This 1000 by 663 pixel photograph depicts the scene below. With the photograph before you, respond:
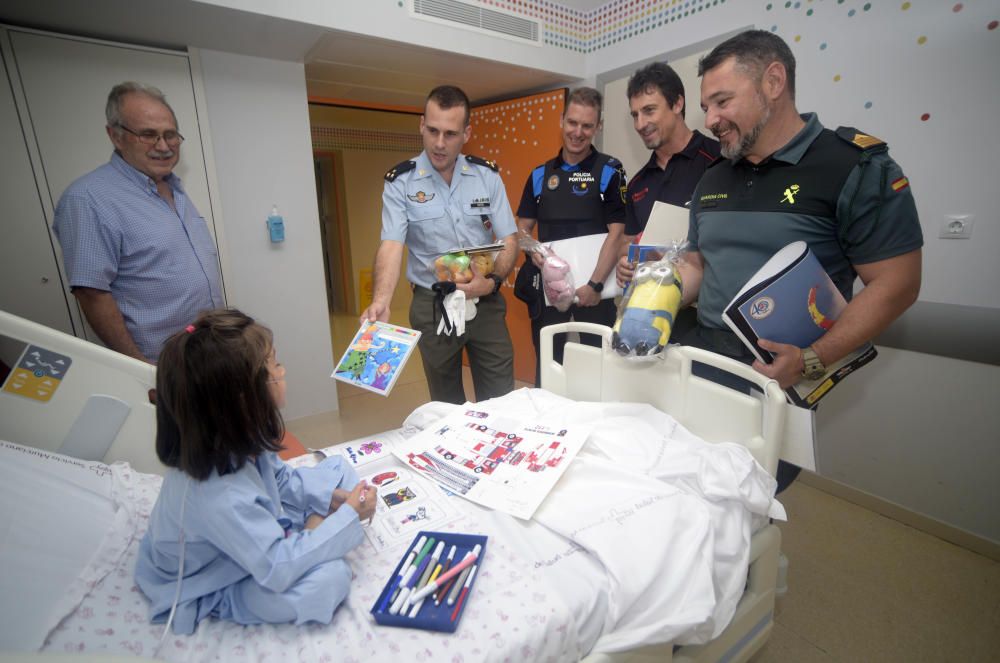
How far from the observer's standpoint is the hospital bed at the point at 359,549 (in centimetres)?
94

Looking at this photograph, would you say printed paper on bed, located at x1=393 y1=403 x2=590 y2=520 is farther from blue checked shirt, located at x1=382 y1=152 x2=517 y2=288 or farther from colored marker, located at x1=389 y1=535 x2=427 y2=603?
blue checked shirt, located at x1=382 y1=152 x2=517 y2=288

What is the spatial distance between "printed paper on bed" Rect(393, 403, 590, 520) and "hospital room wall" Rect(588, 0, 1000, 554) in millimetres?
1906

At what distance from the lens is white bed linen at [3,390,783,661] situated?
93 centimetres

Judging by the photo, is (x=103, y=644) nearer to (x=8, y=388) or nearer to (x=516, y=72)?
(x=8, y=388)

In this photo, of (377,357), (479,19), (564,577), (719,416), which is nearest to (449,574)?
(564,577)

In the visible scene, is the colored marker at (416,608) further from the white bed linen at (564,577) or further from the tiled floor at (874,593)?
the tiled floor at (874,593)

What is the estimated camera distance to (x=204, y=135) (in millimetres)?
2936

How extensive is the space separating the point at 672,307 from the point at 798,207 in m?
0.48

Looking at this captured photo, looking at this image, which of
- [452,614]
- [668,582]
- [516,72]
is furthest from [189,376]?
[516,72]

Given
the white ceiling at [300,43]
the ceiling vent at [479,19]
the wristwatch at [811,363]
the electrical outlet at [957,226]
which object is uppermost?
the ceiling vent at [479,19]

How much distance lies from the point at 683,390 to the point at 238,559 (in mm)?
1310

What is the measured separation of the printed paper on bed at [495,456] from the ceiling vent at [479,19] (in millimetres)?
2433

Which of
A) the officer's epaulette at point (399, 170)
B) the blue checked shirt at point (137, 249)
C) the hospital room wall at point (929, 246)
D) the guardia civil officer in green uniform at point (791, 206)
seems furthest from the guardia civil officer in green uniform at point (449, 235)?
the hospital room wall at point (929, 246)

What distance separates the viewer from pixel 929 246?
222cm
